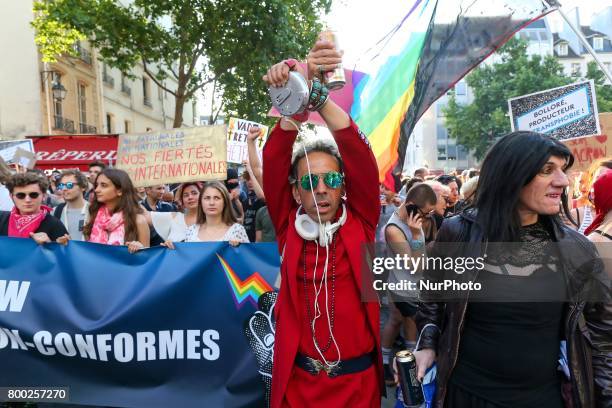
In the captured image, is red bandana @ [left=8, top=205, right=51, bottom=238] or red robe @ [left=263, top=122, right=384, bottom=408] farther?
red bandana @ [left=8, top=205, right=51, bottom=238]

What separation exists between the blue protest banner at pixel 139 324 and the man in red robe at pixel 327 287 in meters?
1.24

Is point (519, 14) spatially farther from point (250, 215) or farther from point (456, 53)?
point (250, 215)

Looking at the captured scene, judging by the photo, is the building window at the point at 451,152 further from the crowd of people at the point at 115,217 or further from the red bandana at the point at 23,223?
the red bandana at the point at 23,223

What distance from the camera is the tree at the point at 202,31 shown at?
15.8 metres

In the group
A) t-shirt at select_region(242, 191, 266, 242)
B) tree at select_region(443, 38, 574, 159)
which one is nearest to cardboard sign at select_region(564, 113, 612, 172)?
t-shirt at select_region(242, 191, 266, 242)

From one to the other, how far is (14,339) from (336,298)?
2434 millimetres

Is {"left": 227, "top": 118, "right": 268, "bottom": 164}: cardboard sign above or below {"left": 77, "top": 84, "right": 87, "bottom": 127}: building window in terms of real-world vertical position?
below

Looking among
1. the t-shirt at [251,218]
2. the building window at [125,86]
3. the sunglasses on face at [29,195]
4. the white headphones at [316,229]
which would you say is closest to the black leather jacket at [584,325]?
the white headphones at [316,229]

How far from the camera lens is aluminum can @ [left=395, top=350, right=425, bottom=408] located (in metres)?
2.00

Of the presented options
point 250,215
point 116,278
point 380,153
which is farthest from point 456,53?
point 250,215

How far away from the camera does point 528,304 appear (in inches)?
74.1

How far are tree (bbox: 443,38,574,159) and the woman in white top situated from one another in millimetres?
43287

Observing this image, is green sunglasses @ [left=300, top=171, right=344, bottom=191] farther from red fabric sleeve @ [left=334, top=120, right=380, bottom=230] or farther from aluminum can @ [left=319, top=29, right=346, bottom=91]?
aluminum can @ [left=319, top=29, right=346, bottom=91]

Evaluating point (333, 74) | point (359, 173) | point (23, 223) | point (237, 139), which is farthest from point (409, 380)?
point (237, 139)
